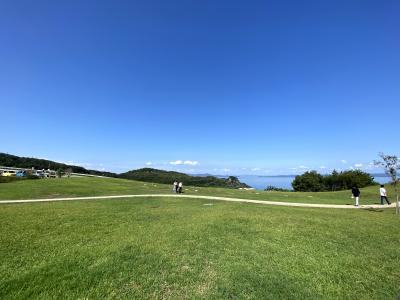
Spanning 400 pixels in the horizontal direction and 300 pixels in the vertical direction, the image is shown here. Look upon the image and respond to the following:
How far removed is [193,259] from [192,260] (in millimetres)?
90

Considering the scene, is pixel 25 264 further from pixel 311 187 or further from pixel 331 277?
pixel 311 187

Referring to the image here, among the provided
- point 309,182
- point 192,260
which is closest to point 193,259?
point 192,260

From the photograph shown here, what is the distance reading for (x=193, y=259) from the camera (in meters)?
7.77

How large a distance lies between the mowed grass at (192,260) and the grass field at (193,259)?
0.02 metres

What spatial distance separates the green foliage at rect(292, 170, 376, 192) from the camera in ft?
225

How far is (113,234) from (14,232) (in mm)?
3463

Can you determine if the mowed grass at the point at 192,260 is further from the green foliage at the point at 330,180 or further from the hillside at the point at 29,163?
the hillside at the point at 29,163

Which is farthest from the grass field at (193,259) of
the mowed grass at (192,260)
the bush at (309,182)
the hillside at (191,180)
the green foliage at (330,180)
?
the hillside at (191,180)

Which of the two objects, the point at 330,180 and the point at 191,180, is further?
the point at 191,180

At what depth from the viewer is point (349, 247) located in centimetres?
970

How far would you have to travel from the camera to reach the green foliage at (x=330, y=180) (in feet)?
225

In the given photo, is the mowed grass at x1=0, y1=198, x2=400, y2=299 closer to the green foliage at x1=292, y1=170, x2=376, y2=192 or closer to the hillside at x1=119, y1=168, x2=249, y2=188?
the green foliage at x1=292, y1=170, x2=376, y2=192

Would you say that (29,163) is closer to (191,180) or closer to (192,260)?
(191,180)

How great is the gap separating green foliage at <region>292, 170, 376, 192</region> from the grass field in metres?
63.4
